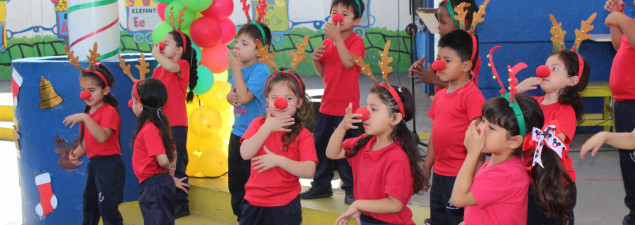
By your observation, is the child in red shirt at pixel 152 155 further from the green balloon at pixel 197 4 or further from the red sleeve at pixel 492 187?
the red sleeve at pixel 492 187

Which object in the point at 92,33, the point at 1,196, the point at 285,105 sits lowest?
the point at 1,196

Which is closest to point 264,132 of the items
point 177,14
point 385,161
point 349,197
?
point 385,161

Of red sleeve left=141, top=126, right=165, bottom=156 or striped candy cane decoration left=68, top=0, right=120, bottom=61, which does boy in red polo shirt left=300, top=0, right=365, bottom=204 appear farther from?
striped candy cane decoration left=68, top=0, right=120, bottom=61

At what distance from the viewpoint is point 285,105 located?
2.54 meters

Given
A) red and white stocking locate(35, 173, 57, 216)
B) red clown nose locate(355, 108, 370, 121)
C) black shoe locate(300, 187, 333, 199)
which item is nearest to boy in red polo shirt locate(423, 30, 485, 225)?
red clown nose locate(355, 108, 370, 121)

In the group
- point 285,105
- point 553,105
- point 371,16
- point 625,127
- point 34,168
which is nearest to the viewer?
point 285,105

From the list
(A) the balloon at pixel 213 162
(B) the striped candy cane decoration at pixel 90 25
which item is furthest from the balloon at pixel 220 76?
(B) the striped candy cane decoration at pixel 90 25

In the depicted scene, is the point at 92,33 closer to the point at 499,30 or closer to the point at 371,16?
the point at 499,30

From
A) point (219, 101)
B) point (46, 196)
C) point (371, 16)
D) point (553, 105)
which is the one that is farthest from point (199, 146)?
point (371, 16)

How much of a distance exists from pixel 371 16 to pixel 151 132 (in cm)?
828

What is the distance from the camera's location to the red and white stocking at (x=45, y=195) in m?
4.03

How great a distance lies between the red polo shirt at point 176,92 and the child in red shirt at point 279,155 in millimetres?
1198

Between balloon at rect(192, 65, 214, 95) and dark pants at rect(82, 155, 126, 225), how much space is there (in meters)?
0.71

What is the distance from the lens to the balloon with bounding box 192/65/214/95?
13.2ft
